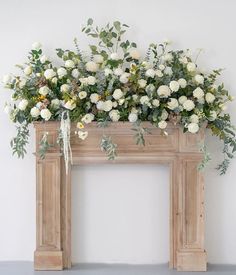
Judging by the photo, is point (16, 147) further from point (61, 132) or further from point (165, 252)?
point (165, 252)

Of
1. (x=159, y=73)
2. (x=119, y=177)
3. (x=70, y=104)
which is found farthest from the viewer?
(x=119, y=177)

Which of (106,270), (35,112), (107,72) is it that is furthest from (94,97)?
(106,270)

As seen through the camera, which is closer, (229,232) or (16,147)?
(16,147)

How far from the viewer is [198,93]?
10.3 ft

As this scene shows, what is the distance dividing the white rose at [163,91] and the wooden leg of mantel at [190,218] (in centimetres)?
52

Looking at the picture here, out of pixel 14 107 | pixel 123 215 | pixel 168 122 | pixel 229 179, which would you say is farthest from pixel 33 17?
pixel 229 179

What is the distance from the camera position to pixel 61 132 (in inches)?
124

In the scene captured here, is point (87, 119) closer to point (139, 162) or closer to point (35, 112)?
point (35, 112)

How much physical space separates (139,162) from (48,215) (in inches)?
31.0

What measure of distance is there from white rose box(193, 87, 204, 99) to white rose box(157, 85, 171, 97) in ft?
0.61

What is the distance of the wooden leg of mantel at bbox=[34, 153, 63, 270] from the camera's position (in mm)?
3307

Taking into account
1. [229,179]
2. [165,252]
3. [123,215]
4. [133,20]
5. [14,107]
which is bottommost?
[165,252]

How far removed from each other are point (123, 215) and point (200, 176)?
2.23 ft

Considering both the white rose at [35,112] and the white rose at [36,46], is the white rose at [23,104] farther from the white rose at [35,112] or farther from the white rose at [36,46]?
the white rose at [36,46]
